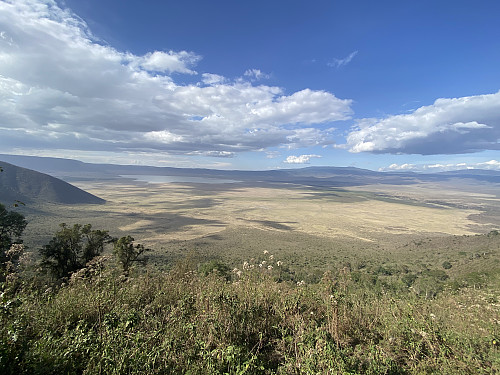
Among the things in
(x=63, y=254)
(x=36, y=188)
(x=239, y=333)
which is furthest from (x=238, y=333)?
(x=36, y=188)

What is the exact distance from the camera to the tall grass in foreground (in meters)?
2.81

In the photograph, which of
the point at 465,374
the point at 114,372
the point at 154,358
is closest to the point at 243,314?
the point at 154,358

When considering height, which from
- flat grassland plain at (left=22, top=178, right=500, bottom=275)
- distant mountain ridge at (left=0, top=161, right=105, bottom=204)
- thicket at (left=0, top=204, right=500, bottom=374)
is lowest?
flat grassland plain at (left=22, top=178, right=500, bottom=275)

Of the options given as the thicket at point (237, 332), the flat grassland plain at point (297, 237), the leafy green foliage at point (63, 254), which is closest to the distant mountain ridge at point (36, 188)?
the flat grassland plain at point (297, 237)

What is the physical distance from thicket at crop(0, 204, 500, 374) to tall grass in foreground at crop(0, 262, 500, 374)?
19 mm

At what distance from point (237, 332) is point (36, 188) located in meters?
141

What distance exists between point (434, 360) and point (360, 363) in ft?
3.42

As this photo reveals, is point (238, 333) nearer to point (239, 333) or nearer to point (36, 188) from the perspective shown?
point (239, 333)

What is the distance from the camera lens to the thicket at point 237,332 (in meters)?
2.81

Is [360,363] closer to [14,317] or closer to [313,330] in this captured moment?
[313,330]

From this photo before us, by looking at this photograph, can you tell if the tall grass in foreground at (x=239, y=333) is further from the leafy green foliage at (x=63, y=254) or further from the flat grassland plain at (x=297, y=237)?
the flat grassland plain at (x=297, y=237)

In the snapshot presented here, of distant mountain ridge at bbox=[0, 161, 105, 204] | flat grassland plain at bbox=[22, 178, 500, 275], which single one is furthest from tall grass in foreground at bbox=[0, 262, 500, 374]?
distant mountain ridge at bbox=[0, 161, 105, 204]

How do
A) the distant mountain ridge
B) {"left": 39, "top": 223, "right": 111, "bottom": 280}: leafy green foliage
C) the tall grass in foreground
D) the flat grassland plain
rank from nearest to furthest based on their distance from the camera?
the tall grass in foreground < {"left": 39, "top": 223, "right": 111, "bottom": 280}: leafy green foliage < the flat grassland plain < the distant mountain ridge

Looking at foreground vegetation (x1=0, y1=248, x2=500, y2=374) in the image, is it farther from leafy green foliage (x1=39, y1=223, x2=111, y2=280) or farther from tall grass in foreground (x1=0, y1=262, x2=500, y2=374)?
leafy green foliage (x1=39, y1=223, x2=111, y2=280)
